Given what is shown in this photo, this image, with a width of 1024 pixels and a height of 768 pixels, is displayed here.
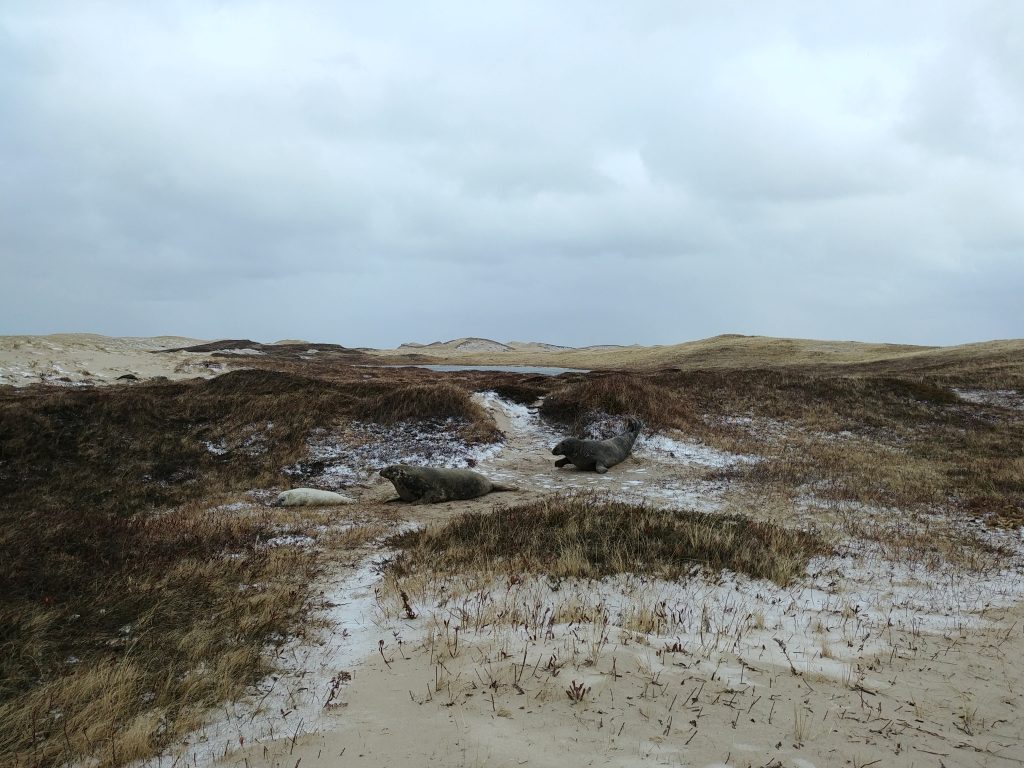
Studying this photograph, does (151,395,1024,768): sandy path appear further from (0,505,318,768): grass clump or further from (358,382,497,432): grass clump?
(358,382,497,432): grass clump

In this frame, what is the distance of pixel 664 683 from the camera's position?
14.0ft

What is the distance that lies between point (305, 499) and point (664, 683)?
34.2 ft

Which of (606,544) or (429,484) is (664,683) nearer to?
(606,544)

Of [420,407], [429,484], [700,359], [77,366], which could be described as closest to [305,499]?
[429,484]

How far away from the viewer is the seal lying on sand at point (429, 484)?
12961 millimetres

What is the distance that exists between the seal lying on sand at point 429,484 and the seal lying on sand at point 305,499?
140cm

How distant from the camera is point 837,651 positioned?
200 inches

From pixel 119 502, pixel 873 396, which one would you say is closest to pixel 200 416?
pixel 119 502

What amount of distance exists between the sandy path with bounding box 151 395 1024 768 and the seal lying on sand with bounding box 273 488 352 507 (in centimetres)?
656

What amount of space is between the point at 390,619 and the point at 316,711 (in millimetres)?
1673

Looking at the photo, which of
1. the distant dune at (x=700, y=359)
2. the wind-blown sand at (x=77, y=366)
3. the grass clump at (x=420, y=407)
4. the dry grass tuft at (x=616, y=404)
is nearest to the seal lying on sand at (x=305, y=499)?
the grass clump at (x=420, y=407)

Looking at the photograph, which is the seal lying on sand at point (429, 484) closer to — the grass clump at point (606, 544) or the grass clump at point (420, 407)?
the grass clump at point (606, 544)

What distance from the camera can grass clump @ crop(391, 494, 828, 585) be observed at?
7023 mm

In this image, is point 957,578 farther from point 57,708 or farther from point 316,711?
point 57,708
